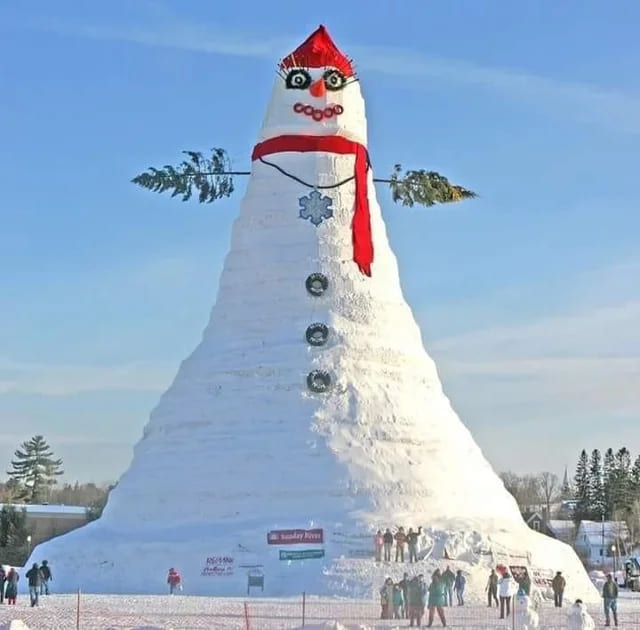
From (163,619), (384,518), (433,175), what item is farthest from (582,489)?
(163,619)

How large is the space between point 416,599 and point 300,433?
722cm

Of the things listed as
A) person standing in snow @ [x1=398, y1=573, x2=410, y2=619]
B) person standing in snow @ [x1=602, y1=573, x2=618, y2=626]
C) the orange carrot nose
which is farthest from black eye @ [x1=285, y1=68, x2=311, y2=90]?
person standing in snow @ [x1=602, y1=573, x2=618, y2=626]

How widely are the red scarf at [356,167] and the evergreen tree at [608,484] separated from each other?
170 ft

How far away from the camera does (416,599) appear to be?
2292cm

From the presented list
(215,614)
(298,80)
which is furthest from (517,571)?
(298,80)

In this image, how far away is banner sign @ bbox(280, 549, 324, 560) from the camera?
27.2 metres

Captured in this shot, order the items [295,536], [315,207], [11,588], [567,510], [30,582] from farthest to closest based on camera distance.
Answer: [567,510], [315,207], [295,536], [11,588], [30,582]

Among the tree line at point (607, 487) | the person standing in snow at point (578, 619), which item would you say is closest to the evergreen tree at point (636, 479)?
the tree line at point (607, 487)

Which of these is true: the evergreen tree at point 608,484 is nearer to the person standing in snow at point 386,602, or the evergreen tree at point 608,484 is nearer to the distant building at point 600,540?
the distant building at point 600,540

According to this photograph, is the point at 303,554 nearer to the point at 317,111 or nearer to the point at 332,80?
the point at 317,111

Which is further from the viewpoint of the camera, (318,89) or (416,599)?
(318,89)

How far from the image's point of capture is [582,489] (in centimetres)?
8550

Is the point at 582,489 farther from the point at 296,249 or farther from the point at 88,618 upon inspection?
the point at 88,618

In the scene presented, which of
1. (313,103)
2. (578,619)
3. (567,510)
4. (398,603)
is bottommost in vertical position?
(578,619)
